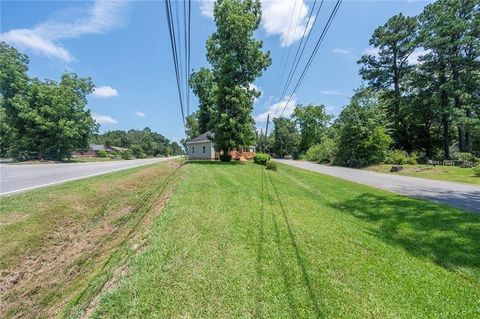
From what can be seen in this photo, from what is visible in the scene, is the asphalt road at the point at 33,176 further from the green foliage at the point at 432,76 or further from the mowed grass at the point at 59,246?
the green foliage at the point at 432,76

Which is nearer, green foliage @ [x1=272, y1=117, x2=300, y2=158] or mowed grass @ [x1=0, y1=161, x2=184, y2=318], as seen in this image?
mowed grass @ [x1=0, y1=161, x2=184, y2=318]

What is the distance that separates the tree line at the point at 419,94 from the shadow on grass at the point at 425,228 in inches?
668

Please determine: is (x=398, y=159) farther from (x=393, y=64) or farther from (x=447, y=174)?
(x=393, y=64)

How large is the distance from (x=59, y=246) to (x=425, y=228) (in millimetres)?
8969

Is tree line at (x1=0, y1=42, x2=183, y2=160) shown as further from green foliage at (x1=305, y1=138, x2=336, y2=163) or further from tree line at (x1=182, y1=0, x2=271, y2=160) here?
green foliage at (x1=305, y1=138, x2=336, y2=163)

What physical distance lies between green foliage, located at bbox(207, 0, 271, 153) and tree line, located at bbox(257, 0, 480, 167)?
12096 mm

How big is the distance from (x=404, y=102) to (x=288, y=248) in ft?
114

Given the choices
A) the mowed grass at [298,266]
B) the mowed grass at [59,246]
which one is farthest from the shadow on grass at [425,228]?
the mowed grass at [59,246]

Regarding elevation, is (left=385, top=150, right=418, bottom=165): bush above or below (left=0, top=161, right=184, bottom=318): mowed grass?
above

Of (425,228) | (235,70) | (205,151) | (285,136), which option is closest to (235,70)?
(235,70)

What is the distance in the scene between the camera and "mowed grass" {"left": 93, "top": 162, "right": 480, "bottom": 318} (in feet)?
10.0

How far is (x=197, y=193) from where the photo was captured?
8.49 meters

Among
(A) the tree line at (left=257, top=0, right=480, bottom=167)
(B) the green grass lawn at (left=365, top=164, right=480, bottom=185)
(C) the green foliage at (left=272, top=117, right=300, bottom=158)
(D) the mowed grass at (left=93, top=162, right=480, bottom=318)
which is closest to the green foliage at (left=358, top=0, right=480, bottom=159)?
(A) the tree line at (left=257, top=0, right=480, bottom=167)

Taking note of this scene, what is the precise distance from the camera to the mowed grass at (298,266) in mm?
3057
